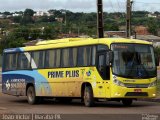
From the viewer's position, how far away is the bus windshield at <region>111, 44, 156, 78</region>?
21406 millimetres

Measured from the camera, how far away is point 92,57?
72.8ft

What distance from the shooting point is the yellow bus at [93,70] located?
21391mm

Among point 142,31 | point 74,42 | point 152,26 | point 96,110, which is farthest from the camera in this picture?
point 142,31

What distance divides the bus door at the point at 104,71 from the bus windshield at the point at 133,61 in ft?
1.17

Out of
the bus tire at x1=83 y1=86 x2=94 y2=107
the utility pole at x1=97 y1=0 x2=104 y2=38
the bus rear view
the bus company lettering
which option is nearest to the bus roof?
the bus rear view

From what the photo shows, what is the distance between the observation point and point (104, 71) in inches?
846

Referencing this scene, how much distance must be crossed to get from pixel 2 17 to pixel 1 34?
53.7ft

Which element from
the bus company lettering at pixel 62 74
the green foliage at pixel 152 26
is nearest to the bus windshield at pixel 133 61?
the bus company lettering at pixel 62 74

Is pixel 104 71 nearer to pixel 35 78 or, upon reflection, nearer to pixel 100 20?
pixel 35 78

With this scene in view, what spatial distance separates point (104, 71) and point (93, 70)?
2.14ft

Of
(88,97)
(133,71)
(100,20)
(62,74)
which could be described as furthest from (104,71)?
(100,20)

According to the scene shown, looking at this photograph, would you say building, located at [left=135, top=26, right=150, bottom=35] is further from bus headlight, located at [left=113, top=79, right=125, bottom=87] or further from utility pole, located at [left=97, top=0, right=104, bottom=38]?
bus headlight, located at [left=113, top=79, right=125, bottom=87]

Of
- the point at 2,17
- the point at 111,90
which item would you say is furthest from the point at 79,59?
the point at 2,17

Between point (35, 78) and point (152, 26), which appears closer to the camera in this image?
point (35, 78)
